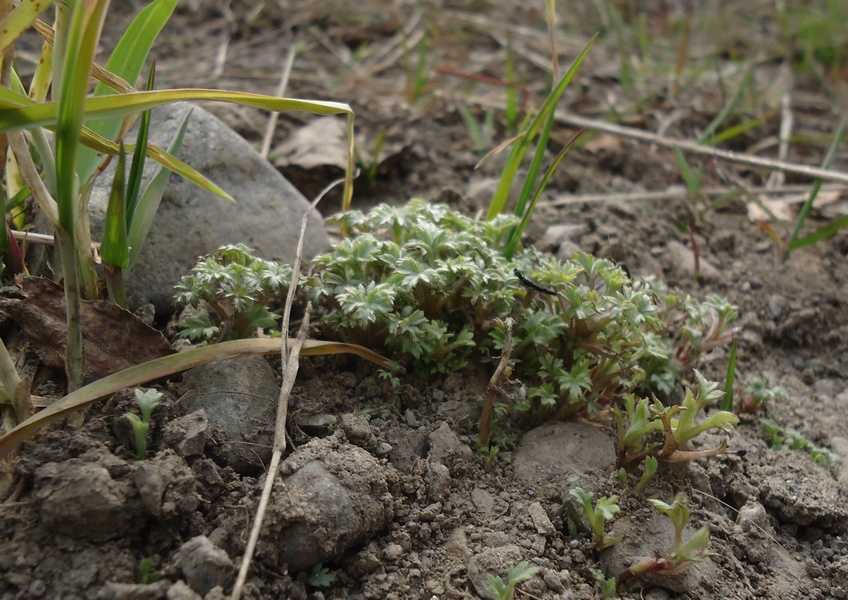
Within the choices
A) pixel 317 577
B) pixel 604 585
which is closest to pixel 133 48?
pixel 317 577

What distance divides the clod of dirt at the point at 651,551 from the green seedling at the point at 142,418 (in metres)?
1.12

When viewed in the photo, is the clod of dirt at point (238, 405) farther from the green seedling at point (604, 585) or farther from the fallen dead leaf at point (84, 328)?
the green seedling at point (604, 585)

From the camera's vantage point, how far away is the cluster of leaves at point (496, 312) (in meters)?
1.97

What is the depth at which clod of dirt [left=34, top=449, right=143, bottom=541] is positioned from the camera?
1.50 m

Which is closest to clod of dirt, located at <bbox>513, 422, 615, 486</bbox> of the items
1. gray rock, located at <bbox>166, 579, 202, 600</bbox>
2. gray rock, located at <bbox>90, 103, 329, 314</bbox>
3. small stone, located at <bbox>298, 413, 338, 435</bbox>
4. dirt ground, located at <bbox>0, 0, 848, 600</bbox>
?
dirt ground, located at <bbox>0, 0, 848, 600</bbox>

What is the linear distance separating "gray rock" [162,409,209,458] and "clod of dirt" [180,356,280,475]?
0.06 metres

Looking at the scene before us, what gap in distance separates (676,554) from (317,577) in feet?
2.65

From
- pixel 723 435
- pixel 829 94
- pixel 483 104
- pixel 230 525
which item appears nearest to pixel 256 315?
pixel 230 525

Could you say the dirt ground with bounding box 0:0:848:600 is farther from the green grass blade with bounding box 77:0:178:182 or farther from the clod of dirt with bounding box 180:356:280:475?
the green grass blade with bounding box 77:0:178:182

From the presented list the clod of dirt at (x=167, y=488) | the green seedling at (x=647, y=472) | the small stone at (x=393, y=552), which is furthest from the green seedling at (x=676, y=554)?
the clod of dirt at (x=167, y=488)

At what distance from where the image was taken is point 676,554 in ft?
5.43

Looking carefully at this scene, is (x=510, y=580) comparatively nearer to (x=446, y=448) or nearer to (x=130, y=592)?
(x=446, y=448)

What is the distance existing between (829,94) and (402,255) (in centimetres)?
390

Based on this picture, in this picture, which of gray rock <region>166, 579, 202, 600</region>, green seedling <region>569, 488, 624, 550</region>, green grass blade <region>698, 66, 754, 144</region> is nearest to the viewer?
gray rock <region>166, 579, 202, 600</region>
